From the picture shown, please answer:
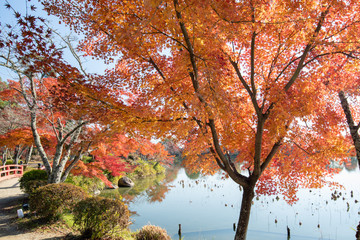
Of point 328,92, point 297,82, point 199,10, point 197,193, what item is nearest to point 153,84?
point 199,10

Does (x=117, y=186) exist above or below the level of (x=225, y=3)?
below

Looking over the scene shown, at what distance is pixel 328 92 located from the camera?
5.62 meters

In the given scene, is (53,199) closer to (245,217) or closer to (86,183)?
(245,217)

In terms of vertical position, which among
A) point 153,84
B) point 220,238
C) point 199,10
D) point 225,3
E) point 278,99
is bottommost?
point 220,238

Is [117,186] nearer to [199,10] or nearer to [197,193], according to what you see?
[197,193]

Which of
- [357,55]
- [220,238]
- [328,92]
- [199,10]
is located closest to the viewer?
[199,10]

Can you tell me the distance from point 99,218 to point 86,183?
29.1 ft

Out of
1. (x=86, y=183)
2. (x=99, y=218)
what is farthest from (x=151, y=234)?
(x=86, y=183)

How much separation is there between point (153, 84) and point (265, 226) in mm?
9130

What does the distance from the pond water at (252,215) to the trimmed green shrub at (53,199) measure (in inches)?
118

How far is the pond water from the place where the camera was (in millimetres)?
9219

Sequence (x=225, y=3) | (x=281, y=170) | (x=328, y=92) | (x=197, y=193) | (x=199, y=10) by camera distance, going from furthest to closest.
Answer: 1. (x=197, y=193)
2. (x=281, y=170)
3. (x=328, y=92)
4. (x=225, y=3)
5. (x=199, y=10)

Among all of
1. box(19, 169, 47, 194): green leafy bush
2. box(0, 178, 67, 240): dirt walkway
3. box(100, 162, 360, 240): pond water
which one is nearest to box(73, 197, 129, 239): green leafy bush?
box(0, 178, 67, 240): dirt walkway

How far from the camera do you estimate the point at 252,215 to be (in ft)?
37.3
